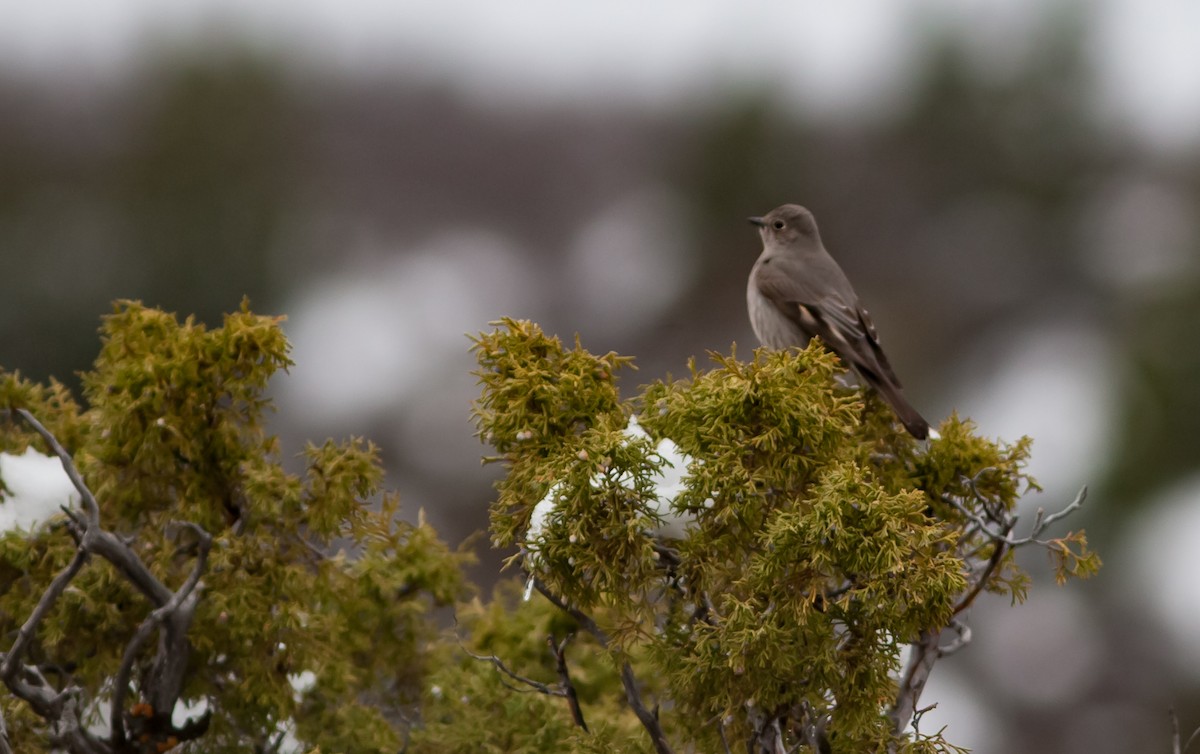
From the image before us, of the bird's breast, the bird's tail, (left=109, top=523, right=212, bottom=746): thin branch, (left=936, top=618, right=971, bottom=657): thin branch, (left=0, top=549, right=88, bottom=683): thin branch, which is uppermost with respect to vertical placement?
the bird's breast

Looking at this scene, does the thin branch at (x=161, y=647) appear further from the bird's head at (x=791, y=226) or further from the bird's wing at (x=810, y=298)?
the bird's head at (x=791, y=226)

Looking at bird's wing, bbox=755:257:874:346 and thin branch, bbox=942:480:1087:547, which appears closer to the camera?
thin branch, bbox=942:480:1087:547

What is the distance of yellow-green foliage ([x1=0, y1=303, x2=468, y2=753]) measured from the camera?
3275 mm

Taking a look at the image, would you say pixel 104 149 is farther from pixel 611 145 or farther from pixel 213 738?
pixel 213 738

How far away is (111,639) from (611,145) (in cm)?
2301

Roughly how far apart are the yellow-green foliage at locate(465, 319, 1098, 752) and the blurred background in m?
10.1

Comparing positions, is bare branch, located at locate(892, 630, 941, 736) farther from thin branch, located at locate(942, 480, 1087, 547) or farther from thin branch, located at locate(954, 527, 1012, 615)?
thin branch, located at locate(942, 480, 1087, 547)

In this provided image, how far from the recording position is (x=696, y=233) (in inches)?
831

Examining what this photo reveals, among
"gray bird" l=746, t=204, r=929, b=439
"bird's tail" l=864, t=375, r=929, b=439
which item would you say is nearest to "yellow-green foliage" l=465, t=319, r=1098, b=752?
"bird's tail" l=864, t=375, r=929, b=439

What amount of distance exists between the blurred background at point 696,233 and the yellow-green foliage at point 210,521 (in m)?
9.78

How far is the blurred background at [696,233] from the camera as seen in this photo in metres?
13.7

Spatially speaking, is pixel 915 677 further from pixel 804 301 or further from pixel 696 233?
pixel 696 233

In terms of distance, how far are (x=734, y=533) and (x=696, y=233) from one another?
18645 mm

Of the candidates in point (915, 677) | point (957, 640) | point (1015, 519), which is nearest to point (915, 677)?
point (915, 677)
